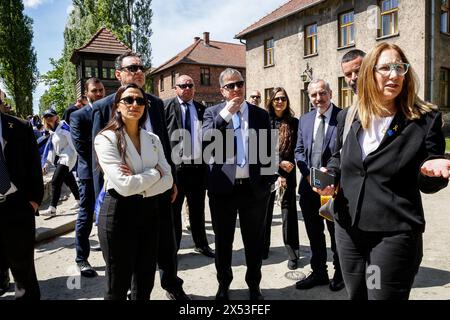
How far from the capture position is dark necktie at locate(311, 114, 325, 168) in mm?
3514

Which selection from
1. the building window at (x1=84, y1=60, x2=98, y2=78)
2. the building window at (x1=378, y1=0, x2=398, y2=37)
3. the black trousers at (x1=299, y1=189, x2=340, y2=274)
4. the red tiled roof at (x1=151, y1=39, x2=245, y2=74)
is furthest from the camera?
the red tiled roof at (x1=151, y1=39, x2=245, y2=74)

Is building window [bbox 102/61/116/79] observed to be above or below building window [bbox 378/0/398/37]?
below

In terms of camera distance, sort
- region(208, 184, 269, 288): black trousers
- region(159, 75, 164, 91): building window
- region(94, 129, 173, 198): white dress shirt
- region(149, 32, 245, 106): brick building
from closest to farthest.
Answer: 1. region(94, 129, 173, 198): white dress shirt
2. region(208, 184, 269, 288): black trousers
3. region(149, 32, 245, 106): brick building
4. region(159, 75, 164, 91): building window

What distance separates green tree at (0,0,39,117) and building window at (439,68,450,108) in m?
32.5

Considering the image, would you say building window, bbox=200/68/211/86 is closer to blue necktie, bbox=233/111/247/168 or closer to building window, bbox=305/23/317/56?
building window, bbox=305/23/317/56

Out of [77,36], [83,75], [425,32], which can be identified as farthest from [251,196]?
[77,36]

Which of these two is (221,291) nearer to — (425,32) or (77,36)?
(425,32)

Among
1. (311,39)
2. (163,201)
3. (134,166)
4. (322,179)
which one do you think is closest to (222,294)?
(163,201)

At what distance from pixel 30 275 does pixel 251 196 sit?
6.43 ft

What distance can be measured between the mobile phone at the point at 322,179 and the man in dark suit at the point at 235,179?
106 cm

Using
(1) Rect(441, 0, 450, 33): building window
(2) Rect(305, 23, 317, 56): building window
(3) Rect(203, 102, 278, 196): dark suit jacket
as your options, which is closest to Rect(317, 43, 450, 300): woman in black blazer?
(3) Rect(203, 102, 278, 196): dark suit jacket

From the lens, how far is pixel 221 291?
3301 millimetres

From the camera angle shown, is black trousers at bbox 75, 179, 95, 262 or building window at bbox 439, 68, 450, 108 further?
building window at bbox 439, 68, 450, 108

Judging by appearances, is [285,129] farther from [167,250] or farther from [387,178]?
[387,178]
